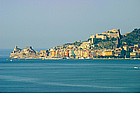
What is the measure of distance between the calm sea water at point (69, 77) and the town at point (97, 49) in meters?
0.09

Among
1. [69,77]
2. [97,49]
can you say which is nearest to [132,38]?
[97,49]

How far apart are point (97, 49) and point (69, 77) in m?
0.48

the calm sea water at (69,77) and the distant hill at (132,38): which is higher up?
the distant hill at (132,38)

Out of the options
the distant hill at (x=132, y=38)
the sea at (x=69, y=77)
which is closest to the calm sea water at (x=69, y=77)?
the sea at (x=69, y=77)

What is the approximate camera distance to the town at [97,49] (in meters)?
4.67

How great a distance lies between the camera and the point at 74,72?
4.63m

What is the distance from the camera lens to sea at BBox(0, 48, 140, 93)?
4.59 meters

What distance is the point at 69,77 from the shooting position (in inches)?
181

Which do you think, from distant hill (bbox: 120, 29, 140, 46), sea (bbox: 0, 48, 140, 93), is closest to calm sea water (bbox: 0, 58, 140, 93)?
sea (bbox: 0, 48, 140, 93)

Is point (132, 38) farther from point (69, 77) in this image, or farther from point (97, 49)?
point (69, 77)

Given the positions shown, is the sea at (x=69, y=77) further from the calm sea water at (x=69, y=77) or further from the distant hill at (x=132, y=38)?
the distant hill at (x=132, y=38)

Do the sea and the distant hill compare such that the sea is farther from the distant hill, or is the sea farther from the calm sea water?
the distant hill
